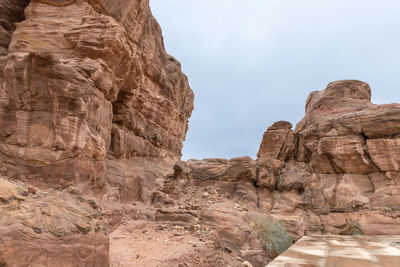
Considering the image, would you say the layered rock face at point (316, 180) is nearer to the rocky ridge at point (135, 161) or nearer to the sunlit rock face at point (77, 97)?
the rocky ridge at point (135, 161)

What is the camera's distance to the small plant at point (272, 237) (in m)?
10.8

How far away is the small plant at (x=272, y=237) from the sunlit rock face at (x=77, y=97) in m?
5.50

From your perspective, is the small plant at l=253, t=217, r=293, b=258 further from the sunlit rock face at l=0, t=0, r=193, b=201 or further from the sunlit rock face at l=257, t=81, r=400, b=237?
the sunlit rock face at l=0, t=0, r=193, b=201

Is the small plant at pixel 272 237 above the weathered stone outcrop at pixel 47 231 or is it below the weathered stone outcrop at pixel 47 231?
below

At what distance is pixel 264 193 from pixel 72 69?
13007mm

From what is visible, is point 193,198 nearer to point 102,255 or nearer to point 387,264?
point 102,255

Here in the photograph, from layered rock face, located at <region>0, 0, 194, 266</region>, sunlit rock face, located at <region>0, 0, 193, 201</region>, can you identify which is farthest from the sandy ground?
sunlit rock face, located at <region>0, 0, 193, 201</region>

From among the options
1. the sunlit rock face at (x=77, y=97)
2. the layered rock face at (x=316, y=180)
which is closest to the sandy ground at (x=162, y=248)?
the layered rock face at (x=316, y=180)

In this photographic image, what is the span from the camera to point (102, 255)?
217 inches

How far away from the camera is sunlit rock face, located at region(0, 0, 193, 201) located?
694 centimetres

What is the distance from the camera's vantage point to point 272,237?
37.1ft

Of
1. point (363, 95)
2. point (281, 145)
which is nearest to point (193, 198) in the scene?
point (281, 145)

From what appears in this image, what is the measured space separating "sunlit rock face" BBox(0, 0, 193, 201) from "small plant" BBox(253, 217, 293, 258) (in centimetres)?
550

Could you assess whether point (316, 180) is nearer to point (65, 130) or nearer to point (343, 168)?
point (343, 168)
